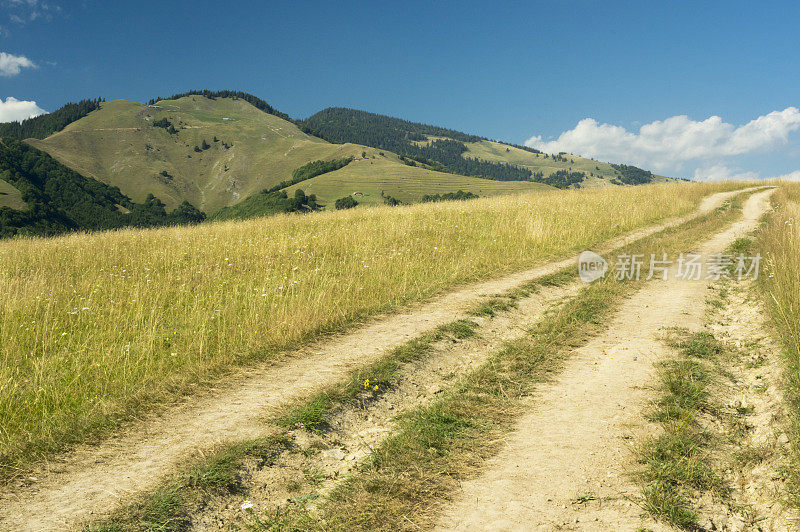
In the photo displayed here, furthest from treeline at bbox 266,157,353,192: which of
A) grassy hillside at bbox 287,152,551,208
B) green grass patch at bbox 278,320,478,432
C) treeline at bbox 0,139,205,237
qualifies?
green grass patch at bbox 278,320,478,432

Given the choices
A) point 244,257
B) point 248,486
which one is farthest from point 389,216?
point 248,486

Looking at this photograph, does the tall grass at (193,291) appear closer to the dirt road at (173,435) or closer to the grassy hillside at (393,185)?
the dirt road at (173,435)

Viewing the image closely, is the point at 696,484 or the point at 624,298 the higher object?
the point at 624,298

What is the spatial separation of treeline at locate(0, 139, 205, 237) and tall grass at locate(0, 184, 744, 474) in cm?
13002

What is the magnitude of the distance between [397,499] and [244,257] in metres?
9.04

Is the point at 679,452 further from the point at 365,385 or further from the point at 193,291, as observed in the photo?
the point at 193,291

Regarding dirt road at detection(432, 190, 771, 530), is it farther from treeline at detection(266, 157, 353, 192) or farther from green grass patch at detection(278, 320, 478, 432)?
treeline at detection(266, 157, 353, 192)

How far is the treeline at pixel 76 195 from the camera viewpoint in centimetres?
13438

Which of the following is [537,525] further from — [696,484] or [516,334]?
[516,334]

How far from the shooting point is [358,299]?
8477mm

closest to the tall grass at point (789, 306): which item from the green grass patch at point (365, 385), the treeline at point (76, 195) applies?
the green grass patch at point (365, 385)

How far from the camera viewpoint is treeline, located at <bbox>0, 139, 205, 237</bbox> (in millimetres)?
134375

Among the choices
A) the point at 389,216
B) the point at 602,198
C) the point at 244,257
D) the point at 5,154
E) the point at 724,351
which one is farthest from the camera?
the point at 5,154

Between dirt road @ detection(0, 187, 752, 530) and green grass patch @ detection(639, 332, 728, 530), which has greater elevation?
green grass patch @ detection(639, 332, 728, 530)
